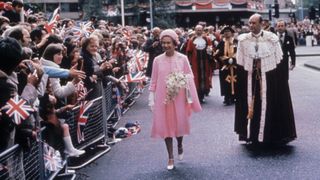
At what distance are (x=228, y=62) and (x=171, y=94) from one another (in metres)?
7.51

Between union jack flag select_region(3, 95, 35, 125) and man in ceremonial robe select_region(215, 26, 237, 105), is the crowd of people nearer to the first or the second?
union jack flag select_region(3, 95, 35, 125)

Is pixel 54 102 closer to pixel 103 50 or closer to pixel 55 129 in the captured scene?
pixel 55 129

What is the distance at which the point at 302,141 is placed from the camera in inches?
411

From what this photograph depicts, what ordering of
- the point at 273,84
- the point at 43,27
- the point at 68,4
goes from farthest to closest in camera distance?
the point at 68,4
the point at 43,27
the point at 273,84

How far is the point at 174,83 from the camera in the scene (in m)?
8.84

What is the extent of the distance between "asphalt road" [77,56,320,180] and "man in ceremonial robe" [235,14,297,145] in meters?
0.24

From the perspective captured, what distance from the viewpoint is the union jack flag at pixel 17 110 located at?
582 centimetres

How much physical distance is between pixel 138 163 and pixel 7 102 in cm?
360

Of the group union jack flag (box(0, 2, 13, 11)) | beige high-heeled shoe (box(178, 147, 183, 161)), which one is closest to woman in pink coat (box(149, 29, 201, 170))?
beige high-heeled shoe (box(178, 147, 183, 161))

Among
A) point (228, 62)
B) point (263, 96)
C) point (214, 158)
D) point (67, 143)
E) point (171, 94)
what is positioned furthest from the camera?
point (228, 62)

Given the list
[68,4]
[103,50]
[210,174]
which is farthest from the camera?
[68,4]

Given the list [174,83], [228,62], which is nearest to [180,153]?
[174,83]

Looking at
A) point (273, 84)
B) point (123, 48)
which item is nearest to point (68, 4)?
point (123, 48)

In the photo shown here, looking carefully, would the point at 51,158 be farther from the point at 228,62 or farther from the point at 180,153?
the point at 228,62
